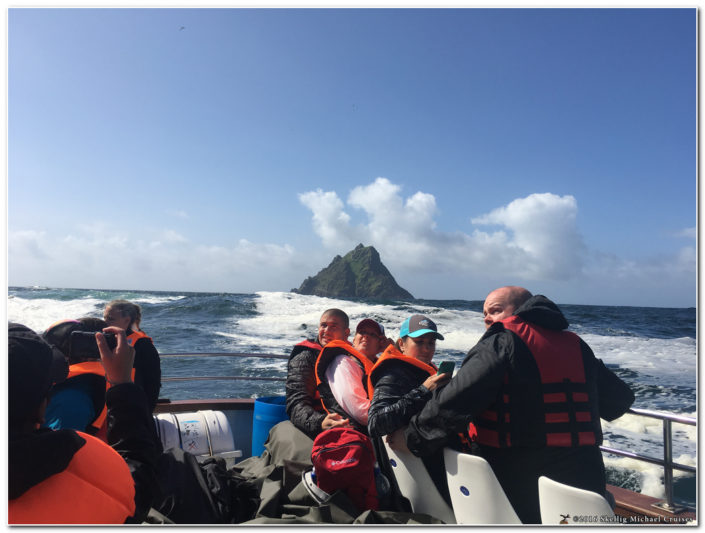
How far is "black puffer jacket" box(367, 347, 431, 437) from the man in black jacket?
19cm

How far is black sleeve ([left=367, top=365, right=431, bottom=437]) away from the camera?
2.32 meters

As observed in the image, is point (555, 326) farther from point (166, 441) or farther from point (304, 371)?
point (166, 441)

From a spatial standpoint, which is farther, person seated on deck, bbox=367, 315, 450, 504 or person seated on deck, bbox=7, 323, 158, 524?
person seated on deck, bbox=367, 315, 450, 504

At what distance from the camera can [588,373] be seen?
2.08 meters

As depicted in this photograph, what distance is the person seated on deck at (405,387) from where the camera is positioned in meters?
2.31

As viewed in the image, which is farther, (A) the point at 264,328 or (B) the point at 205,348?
(A) the point at 264,328

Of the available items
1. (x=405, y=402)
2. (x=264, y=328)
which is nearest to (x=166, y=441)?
(x=405, y=402)

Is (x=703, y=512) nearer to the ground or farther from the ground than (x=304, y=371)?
nearer to the ground

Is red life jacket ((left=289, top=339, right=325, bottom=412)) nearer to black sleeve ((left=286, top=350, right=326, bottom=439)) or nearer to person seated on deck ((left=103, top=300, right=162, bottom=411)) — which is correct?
black sleeve ((left=286, top=350, right=326, bottom=439))

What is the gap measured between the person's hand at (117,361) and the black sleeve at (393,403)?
4.13 feet

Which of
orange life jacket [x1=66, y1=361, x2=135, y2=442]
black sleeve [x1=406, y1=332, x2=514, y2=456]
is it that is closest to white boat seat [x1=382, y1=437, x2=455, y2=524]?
black sleeve [x1=406, y1=332, x2=514, y2=456]

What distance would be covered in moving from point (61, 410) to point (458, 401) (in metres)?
1.84

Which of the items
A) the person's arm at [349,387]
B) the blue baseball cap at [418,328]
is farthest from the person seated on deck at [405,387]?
the person's arm at [349,387]

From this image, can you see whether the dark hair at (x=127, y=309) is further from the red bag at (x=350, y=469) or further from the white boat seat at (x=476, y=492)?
the white boat seat at (x=476, y=492)
